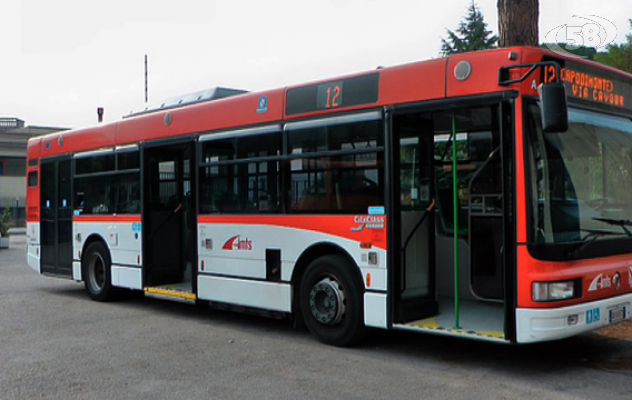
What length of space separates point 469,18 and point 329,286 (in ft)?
118

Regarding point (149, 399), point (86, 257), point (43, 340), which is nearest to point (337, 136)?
point (149, 399)

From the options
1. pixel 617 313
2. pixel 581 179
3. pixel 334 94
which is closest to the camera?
pixel 581 179

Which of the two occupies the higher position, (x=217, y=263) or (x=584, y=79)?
(x=584, y=79)

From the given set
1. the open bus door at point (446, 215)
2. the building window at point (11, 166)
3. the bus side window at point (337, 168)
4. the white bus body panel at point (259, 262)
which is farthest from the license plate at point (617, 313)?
the building window at point (11, 166)

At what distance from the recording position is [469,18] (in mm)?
40469

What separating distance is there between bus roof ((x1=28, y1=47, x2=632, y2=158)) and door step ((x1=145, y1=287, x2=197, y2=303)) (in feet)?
7.50

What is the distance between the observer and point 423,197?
24.2ft

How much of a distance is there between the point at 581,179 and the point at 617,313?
1339 millimetres

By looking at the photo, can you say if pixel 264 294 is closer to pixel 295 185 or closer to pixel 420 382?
pixel 295 185

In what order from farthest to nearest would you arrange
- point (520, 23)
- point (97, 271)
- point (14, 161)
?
point (14, 161), point (97, 271), point (520, 23)

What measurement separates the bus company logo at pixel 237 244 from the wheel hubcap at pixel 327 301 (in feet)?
4.23

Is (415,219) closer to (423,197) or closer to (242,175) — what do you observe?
(423,197)

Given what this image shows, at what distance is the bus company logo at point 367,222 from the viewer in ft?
23.2

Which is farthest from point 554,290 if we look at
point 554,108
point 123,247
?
point 123,247
